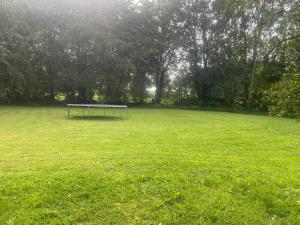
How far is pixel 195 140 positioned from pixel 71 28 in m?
22.1

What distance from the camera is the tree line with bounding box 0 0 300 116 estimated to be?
2722 centimetres

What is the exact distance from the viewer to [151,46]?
3092 centimetres

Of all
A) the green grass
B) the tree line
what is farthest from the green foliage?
the tree line

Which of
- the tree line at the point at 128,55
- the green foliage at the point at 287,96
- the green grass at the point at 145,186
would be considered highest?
the tree line at the point at 128,55

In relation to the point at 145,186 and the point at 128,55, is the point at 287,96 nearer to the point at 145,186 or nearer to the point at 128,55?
the point at 145,186

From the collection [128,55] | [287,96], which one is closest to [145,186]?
[287,96]

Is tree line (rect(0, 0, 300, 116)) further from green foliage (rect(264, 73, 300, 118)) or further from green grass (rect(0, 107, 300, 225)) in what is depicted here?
green foliage (rect(264, 73, 300, 118))

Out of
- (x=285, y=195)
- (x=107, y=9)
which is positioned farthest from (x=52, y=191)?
(x=107, y=9)

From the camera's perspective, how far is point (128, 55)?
101ft

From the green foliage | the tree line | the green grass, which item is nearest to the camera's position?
the green grass

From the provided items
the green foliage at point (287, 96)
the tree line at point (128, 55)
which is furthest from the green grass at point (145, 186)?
the tree line at point (128, 55)

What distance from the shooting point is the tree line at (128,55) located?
89.3 ft

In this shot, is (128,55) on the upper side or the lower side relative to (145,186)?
upper

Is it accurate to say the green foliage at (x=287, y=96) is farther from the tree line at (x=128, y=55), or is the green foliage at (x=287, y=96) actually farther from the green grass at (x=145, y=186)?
the tree line at (x=128, y=55)
